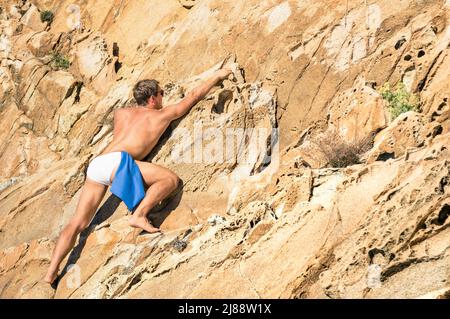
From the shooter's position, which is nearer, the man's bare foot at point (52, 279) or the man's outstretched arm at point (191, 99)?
the man's bare foot at point (52, 279)

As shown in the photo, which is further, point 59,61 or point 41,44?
point 41,44

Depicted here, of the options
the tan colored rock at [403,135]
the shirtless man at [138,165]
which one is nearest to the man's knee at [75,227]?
the shirtless man at [138,165]

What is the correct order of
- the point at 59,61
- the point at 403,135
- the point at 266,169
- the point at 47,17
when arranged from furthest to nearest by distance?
1. the point at 47,17
2. the point at 59,61
3. the point at 266,169
4. the point at 403,135

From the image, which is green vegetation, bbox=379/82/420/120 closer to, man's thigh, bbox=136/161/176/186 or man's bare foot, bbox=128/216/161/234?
man's thigh, bbox=136/161/176/186

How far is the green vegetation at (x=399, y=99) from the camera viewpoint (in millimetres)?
7973

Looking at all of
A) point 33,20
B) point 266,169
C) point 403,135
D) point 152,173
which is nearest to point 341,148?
point 403,135

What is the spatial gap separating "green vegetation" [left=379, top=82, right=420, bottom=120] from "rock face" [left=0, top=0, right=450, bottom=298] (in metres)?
0.11

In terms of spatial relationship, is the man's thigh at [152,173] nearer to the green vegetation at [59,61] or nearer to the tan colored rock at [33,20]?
the green vegetation at [59,61]

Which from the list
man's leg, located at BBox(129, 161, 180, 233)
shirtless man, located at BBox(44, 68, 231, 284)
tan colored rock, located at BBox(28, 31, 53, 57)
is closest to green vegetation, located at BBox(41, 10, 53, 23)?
tan colored rock, located at BBox(28, 31, 53, 57)

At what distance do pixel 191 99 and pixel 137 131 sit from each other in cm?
88

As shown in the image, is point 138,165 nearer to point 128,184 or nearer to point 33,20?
point 128,184

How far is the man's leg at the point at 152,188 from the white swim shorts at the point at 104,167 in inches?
11.7

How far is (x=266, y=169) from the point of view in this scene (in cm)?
779

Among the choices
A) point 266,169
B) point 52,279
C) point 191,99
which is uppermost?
point 191,99
